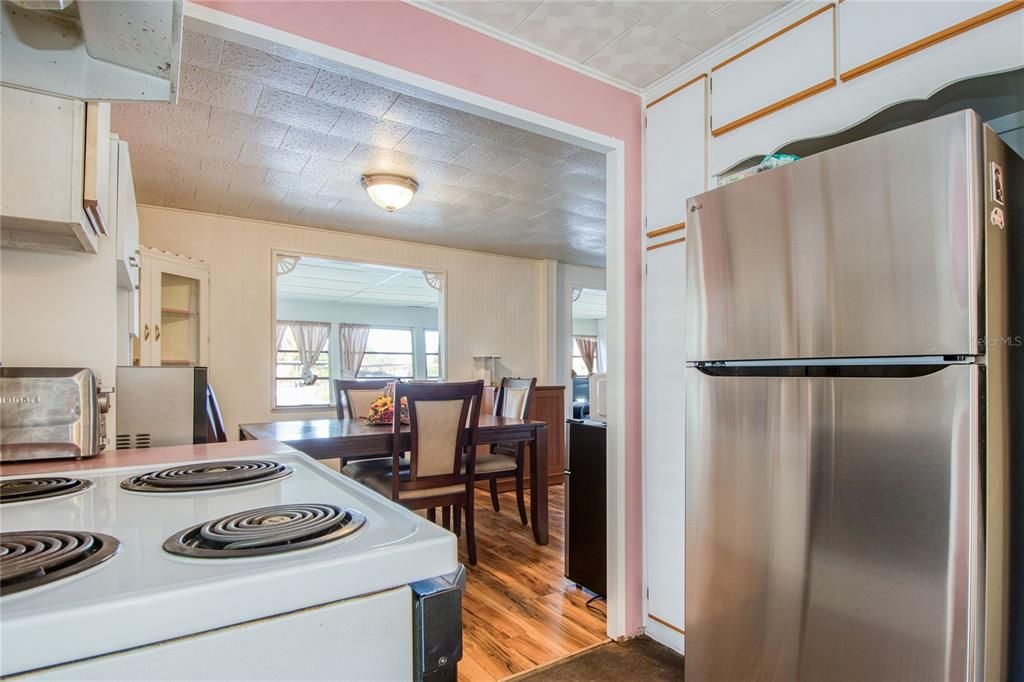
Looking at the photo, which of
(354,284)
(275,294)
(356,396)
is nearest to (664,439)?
(356,396)

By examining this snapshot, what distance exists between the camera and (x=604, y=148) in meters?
2.29

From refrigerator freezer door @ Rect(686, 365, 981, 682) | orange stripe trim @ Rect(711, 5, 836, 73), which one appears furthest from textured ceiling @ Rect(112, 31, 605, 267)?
refrigerator freezer door @ Rect(686, 365, 981, 682)

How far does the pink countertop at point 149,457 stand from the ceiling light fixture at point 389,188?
2094 mm

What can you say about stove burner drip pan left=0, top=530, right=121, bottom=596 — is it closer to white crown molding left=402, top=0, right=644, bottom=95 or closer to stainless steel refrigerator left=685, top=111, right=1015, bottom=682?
stainless steel refrigerator left=685, top=111, right=1015, bottom=682

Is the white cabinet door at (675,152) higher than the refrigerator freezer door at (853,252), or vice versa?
the white cabinet door at (675,152)

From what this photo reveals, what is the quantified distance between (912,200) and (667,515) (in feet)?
4.84

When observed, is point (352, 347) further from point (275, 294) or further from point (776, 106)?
point (776, 106)

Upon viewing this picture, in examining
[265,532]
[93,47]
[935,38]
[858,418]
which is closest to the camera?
[265,532]

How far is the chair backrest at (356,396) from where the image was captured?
3.91 meters

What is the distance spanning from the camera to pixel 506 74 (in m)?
2.01

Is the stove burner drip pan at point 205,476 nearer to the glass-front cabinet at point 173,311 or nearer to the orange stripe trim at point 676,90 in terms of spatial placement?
the orange stripe trim at point 676,90

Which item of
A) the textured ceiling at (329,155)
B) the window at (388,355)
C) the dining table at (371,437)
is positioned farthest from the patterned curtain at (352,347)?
the dining table at (371,437)

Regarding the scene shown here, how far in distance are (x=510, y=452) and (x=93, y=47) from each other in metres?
3.62

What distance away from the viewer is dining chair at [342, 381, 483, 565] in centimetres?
287
